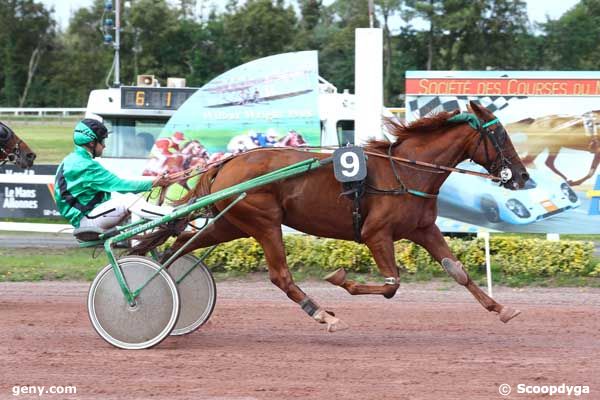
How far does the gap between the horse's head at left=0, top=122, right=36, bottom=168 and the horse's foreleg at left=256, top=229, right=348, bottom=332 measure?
10.4 ft

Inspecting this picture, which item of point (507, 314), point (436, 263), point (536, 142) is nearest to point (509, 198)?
point (536, 142)

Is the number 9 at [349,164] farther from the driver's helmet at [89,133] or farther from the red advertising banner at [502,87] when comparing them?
the red advertising banner at [502,87]

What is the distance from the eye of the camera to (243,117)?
1242 cm

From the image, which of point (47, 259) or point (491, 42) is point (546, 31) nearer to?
point (491, 42)

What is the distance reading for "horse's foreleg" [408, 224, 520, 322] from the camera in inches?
270

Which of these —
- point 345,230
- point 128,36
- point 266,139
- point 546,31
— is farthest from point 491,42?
point 345,230

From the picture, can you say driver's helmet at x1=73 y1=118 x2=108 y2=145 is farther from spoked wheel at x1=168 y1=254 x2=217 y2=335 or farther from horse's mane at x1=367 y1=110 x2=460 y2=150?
horse's mane at x1=367 y1=110 x2=460 y2=150

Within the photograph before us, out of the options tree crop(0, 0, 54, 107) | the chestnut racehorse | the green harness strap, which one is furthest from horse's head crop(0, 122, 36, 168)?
tree crop(0, 0, 54, 107)

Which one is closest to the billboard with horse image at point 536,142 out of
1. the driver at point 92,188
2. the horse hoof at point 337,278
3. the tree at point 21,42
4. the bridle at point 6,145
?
the horse hoof at point 337,278

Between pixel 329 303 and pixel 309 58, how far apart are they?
13.8 feet

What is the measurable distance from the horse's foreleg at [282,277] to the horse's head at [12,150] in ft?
10.4

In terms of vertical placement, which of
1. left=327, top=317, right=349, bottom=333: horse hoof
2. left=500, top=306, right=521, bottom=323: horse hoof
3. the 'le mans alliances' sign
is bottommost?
left=327, top=317, right=349, bottom=333: horse hoof

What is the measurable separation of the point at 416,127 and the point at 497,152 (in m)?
0.64

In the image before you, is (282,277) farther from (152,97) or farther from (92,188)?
(152,97)
